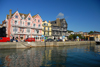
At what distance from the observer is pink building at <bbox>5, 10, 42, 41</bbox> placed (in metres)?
53.5

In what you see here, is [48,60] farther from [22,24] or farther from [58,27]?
[58,27]

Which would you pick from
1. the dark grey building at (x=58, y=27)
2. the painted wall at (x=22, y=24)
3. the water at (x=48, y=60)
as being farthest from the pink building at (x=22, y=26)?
the water at (x=48, y=60)

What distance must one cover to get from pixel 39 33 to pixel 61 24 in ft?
84.5

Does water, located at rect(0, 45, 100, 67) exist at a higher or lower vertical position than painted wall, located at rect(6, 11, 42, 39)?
lower

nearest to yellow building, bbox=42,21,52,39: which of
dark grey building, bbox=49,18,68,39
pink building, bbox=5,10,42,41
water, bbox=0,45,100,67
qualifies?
dark grey building, bbox=49,18,68,39

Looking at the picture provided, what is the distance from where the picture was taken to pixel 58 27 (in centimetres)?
7975

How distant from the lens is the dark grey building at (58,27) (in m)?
76.6

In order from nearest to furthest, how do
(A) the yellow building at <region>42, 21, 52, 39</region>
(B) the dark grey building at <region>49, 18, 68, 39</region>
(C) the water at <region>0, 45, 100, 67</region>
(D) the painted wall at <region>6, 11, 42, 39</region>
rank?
(C) the water at <region>0, 45, 100, 67</region> < (D) the painted wall at <region>6, 11, 42, 39</region> < (A) the yellow building at <region>42, 21, 52, 39</region> < (B) the dark grey building at <region>49, 18, 68, 39</region>

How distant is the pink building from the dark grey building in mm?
15432

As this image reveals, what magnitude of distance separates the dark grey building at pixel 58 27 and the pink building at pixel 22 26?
15.4m

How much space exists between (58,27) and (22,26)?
32694 mm

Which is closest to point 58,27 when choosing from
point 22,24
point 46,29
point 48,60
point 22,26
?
point 46,29

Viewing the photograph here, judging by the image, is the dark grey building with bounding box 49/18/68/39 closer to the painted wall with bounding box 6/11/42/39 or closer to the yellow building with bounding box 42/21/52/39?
the yellow building with bounding box 42/21/52/39

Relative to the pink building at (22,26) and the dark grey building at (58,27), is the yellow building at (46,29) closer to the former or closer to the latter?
the dark grey building at (58,27)
